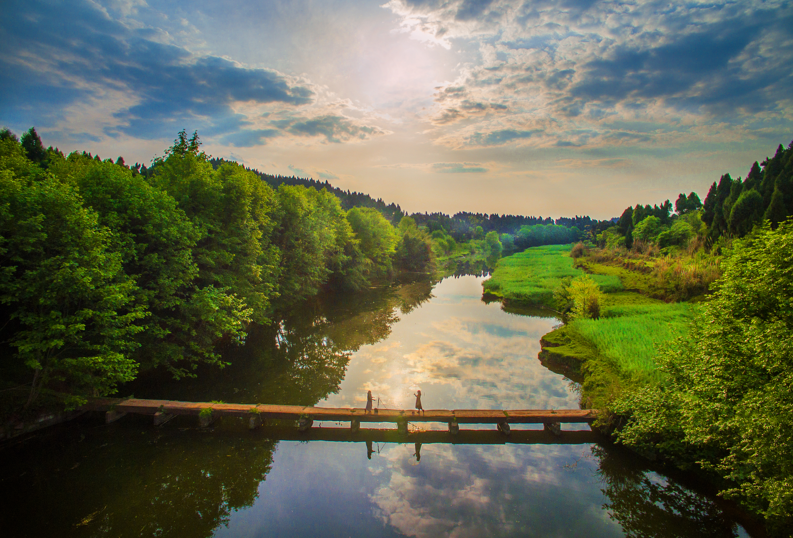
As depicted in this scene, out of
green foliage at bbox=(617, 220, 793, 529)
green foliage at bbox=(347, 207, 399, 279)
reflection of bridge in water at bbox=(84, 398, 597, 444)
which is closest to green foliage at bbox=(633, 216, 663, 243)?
green foliage at bbox=(347, 207, 399, 279)

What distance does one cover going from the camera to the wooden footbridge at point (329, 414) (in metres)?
15.5

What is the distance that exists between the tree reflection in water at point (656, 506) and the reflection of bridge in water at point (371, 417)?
2484mm

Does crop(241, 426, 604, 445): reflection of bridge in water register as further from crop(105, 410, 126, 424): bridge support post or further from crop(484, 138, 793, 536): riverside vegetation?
crop(105, 410, 126, 424): bridge support post

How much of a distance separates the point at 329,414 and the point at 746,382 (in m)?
14.4

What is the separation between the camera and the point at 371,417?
618 inches

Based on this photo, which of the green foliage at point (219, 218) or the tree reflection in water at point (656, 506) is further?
the green foliage at point (219, 218)

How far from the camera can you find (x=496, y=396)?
19.2 metres

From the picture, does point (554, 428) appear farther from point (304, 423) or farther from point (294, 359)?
point (294, 359)

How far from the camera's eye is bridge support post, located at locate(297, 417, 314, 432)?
15759mm

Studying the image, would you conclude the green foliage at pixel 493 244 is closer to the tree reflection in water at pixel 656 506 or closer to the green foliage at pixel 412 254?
the green foliage at pixel 412 254

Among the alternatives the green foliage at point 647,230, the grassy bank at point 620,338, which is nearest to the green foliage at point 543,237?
the green foliage at point 647,230

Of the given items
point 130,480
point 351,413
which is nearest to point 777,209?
point 351,413

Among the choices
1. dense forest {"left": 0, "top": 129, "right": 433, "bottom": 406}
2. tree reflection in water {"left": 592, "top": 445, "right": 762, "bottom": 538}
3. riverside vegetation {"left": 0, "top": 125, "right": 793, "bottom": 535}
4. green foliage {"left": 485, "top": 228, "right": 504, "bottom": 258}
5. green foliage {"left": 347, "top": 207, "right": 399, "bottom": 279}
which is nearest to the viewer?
riverside vegetation {"left": 0, "top": 125, "right": 793, "bottom": 535}

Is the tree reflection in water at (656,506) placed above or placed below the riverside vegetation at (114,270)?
below
